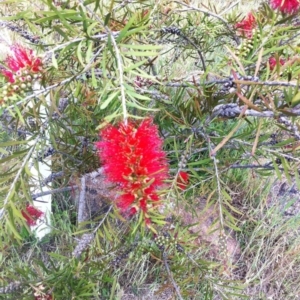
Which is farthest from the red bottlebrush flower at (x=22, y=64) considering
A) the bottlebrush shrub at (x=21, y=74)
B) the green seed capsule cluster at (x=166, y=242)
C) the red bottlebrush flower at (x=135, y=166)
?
the green seed capsule cluster at (x=166, y=242)

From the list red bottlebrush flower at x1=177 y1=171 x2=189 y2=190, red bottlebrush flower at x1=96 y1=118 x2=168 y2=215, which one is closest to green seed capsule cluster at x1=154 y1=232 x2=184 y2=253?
red bottlebrush flower at x1=177 y1=171 x2=189 y2=190

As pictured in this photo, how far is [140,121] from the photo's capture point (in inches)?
21.9

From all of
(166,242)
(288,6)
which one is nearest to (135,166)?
(288,6)

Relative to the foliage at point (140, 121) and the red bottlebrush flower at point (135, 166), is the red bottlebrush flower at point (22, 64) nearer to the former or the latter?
the foliage at point (140, 121)

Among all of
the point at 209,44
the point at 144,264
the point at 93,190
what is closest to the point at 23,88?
the point at 209,44

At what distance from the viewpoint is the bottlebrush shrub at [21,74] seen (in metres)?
0.37

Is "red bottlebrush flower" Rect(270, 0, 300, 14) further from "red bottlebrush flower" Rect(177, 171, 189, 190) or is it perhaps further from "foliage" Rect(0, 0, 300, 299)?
"red bottlebrush flower" Rect(177, 171, 189, 190)

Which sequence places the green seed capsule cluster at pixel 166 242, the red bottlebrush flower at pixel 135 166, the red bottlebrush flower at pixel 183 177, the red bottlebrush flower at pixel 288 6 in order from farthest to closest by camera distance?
the green seed capsule cluster at pixel 166 242 < the red bottlebrush flower at pixel 183 177 < the red bottlebrush flower at pixel 288 6 < the red bottlebrush flower at pixel 135 166

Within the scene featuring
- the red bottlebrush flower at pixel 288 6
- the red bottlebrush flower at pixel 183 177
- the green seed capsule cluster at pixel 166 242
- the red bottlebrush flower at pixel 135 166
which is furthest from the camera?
the green seed capsule cluster at pixel 166 242

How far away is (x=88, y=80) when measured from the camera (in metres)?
0.68

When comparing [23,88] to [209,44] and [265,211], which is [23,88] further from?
[265,211]

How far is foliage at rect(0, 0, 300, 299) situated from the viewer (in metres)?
0.38

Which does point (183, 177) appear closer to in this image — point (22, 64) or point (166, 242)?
point (166, 242)

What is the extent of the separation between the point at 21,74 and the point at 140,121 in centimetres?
22
